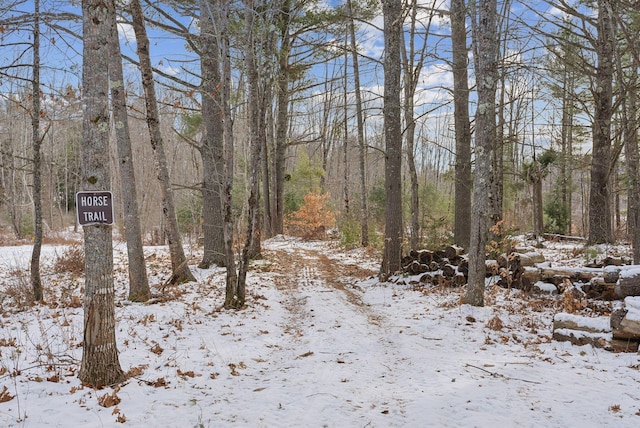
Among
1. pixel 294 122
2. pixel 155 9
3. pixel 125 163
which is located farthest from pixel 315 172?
pixel 125 163

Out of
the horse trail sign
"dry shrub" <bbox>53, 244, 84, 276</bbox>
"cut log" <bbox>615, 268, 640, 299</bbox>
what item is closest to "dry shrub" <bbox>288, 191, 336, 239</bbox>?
"dry shrub" <bbox>53, 244, 84, 276</bbox>

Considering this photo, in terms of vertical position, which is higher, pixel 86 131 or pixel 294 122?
pixel 294 122

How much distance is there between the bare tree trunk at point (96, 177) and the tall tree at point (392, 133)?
23.4ft

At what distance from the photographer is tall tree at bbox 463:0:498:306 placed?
661 cm

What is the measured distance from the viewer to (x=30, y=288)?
27.1ft

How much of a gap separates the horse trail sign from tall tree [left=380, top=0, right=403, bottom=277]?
7320 millimetres

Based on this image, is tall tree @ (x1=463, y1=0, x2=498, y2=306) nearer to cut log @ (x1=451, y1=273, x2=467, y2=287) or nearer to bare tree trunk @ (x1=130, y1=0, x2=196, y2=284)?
cut log @ (x1=451, y1=273, x2=467, y2=287)

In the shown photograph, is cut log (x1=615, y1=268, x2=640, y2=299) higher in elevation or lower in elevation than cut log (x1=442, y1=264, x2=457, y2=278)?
higher

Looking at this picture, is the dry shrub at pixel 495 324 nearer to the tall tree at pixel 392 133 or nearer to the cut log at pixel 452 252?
the cut log at pixel 452 252

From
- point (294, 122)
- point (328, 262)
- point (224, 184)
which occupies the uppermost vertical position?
point (294, 122)

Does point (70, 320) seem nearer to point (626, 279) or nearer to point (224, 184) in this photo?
point (224, 184)

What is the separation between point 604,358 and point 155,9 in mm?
11524

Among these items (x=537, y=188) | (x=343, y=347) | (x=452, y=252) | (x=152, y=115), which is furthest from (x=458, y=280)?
(x=537, y=188)

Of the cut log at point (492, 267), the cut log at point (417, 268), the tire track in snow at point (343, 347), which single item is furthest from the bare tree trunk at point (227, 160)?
the cut log at point (492, 267)
